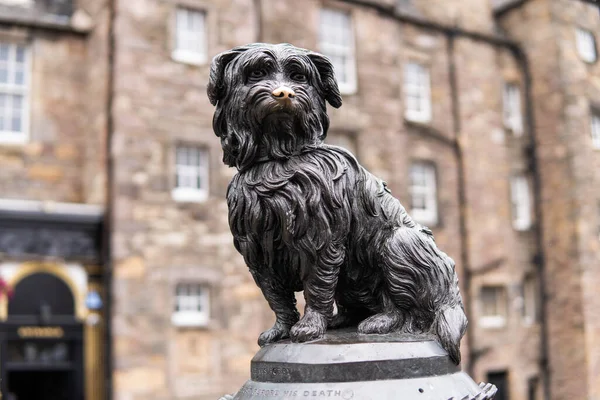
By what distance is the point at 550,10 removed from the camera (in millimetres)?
19328

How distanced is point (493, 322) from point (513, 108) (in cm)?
640

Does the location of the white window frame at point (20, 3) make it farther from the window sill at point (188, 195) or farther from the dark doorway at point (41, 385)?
the dark doorway at point (41, 385)

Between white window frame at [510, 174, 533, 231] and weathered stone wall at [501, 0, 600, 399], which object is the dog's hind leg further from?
white window frame at [510, 174, 533, 231]

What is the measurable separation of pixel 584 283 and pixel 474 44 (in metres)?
7.18

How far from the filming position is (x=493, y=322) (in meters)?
18.2

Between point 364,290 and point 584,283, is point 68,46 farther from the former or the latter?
point 584,283

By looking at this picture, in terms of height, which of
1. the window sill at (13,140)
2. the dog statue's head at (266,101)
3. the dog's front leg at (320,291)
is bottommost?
the dog's front leg at (320,291)

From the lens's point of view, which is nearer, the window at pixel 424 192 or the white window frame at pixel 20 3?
the white window frame at pixel 20 3

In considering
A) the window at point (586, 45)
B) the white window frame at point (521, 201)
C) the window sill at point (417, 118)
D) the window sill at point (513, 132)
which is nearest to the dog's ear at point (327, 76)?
the window sill at point (417, 118)

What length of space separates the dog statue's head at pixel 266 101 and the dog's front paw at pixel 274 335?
0.79 metres

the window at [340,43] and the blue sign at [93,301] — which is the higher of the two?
the window at [340,43]

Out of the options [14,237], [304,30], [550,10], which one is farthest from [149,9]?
[550,10]

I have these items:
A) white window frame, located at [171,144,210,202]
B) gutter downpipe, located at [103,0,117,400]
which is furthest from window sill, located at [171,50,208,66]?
white window frame, located at [171,144,210,202]

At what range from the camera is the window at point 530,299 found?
63.1 ft
